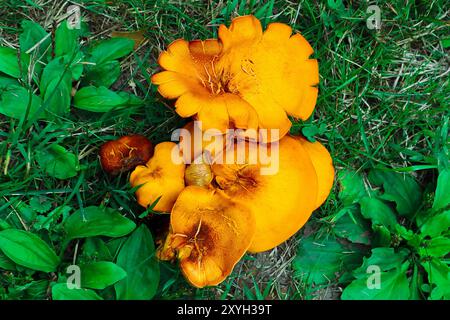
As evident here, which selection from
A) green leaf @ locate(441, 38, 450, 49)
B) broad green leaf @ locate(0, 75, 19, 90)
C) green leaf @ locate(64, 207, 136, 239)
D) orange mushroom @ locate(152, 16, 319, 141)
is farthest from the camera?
green leaf @ locate(441, 38, 450, 49)

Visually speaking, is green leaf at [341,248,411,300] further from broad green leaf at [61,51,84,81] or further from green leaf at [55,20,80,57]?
green leaf at [55,20,80,57]

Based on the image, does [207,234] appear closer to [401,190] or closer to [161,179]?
[161,179]

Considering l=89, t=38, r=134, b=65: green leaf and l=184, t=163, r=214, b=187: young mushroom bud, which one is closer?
l=184, t=163, r=214, b=187: young mushroom bud

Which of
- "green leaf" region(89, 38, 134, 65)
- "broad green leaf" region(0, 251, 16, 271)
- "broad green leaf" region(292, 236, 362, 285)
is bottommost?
"broad green leaf" region(292, 236, 362, 285)

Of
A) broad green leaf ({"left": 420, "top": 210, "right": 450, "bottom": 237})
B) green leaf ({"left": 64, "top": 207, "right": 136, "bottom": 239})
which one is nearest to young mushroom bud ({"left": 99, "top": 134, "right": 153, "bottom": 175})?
green leaf ({"left": 64, "top": 207, "right": 136, "bottom": 239})

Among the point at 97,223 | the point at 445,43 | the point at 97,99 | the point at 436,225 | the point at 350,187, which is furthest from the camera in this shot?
the point at 445,43

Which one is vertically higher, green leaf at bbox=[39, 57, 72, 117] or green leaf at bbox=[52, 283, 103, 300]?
green leaf at bbox=[39, 57, 72, 117]

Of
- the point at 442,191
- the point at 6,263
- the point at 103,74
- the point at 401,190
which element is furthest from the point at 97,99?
the point at 442,191
